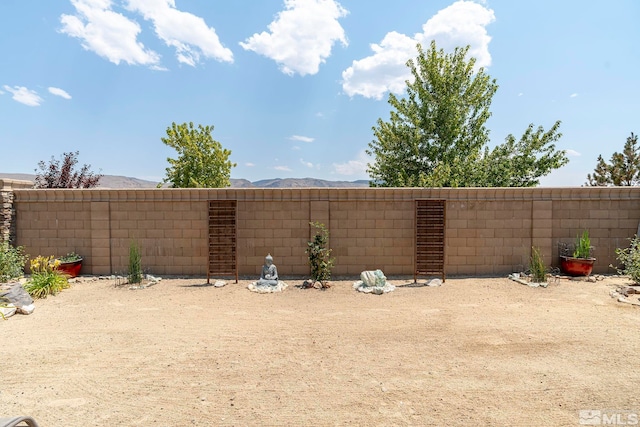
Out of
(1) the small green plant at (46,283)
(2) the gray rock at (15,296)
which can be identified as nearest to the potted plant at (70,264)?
(1) the small green plant at (46,283)

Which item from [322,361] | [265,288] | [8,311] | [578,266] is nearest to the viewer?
[322,361]

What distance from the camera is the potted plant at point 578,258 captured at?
799cm

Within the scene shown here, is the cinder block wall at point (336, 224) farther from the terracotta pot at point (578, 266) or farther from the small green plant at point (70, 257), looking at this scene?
the terracotta pot at point (578, 266)

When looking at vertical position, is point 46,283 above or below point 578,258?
below

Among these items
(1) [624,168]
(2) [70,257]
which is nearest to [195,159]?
(2) [70,257]

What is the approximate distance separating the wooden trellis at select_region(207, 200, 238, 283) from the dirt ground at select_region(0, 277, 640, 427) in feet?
5.49

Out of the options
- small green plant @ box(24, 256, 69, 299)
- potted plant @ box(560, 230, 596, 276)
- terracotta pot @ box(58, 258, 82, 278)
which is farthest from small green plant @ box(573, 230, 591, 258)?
terracotta pot @ box(58, 258, 82, 278)

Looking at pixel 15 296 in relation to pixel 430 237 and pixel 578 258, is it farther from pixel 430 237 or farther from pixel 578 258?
pixel 578 258

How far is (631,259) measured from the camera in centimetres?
773

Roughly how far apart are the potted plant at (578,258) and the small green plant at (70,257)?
12.3 m

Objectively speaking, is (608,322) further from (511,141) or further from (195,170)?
(195,170)

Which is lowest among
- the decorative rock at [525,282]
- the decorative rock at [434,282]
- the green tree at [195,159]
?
the decorative rock at [434,282]

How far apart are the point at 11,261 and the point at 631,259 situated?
47.6 ft

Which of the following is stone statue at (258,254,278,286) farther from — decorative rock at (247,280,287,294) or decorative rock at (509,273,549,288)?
decorative rock at (509,273,549,288)
